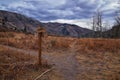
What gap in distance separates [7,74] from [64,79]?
2233 millimetres

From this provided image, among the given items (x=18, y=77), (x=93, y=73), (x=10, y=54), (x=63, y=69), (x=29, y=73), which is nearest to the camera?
(x=18, y=77)

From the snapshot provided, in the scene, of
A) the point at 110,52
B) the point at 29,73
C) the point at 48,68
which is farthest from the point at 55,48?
the point at 29,73

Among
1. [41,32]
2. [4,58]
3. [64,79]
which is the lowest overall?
[64,79]

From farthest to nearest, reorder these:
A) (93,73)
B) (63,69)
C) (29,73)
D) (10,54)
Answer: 1. (10,54)
2. (63,69)
3. (93,73)
4. (29,73)

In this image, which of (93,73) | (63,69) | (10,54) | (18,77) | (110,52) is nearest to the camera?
(18,77)

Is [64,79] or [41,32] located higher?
[41,32]

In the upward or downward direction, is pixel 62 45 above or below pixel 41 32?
below

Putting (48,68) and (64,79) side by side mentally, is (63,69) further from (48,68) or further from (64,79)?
(64,79)

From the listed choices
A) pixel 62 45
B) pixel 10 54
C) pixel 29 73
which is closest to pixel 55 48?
pixel 62 45

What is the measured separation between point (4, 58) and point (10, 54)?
1.05 meters

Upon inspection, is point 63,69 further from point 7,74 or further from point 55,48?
point 55,48

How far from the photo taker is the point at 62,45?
58.6 feet

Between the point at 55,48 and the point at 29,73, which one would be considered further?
the point at 55,48

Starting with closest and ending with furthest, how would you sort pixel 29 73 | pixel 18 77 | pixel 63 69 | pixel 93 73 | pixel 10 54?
pixel 18 77 < pixel 29 73 < pixel 93 73 < pixel 63 69 < pixel 10 54
